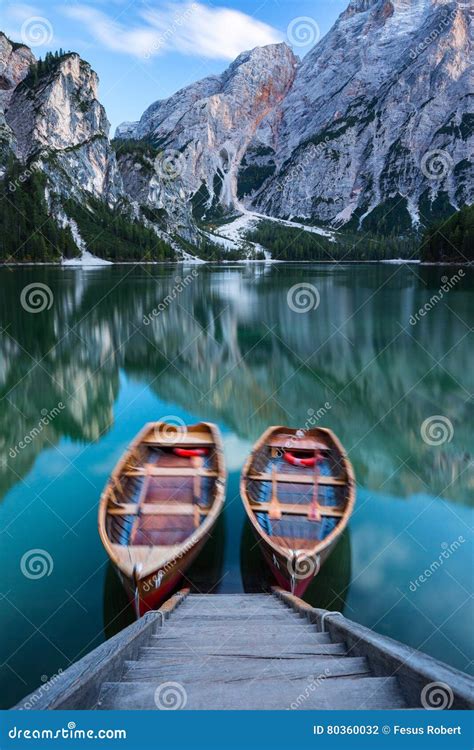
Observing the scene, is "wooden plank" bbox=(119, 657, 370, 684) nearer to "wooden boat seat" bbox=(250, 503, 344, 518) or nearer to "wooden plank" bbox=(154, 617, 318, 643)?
"wooden plank" bbox=(154, 617, 318, 643)

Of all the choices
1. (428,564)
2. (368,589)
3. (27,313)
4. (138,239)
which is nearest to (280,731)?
(368,589)

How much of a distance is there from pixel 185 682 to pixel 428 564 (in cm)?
694

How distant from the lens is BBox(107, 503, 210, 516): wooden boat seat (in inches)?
355

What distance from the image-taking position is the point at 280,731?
3.47 meters

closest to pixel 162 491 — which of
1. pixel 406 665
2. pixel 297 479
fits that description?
pixel 297 479

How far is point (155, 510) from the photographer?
30.3 ft

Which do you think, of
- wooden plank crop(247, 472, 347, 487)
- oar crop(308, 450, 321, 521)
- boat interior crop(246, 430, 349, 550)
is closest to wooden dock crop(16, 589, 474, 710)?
boat interior crop(246, 430, 349, 550)

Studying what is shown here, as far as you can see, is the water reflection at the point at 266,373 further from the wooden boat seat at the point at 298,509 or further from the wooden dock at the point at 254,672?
the wooden dock at the point at 254,672

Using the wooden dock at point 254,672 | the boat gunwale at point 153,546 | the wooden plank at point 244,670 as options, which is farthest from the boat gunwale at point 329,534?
the wooden plank at point 244,670

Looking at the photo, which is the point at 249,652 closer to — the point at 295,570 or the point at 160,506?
the point at 295,570

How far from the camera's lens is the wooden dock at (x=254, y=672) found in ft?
12.0

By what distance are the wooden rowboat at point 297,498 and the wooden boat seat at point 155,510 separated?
45.1 inches

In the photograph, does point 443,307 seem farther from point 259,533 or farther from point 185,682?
point 185,682

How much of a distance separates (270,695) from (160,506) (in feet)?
18.9
